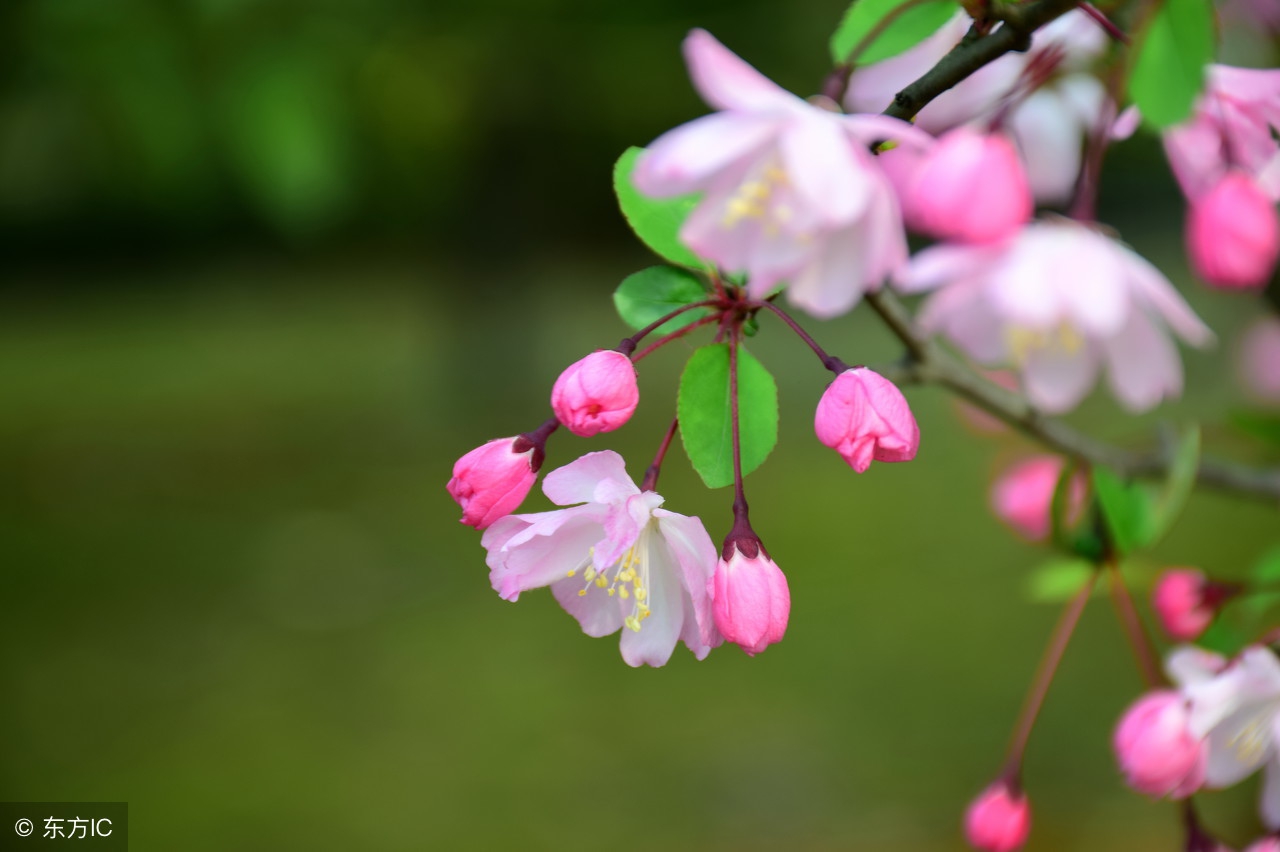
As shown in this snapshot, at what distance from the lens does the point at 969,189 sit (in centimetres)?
32

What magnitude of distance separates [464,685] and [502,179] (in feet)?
7.25

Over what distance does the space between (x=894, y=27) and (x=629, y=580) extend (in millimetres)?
262

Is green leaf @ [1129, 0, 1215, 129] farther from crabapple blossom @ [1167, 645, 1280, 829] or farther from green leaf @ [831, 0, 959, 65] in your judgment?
crabapple blossom @ [1167, 645, 1280, 829]

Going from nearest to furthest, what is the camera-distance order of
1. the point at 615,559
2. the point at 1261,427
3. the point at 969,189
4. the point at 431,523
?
the point at 969,189 → the point at 615,559 → the point at 1261,427 → the point at 431,523

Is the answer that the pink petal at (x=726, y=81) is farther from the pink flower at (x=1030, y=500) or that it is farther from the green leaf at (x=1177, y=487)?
the pink flower at (x=1030, y=500)

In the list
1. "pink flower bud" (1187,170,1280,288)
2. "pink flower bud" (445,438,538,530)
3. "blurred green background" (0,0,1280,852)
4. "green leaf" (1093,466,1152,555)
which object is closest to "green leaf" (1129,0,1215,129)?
"pink flower bud" (1187,170,1280,288)

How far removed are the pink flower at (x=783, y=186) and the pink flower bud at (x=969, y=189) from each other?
2 centimetres

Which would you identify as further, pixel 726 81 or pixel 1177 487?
pixel 1177 487

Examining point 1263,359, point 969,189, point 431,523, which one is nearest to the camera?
point 969,189

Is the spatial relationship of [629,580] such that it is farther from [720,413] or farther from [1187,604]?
[1187,604]

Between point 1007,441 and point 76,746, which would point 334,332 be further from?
point 1007,441

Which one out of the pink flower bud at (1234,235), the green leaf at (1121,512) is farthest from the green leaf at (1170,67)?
the green leaf at (1121,512)

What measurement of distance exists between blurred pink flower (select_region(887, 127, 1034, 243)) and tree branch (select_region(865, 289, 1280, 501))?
0.15m

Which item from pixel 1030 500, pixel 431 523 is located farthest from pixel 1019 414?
pixel 431 523
